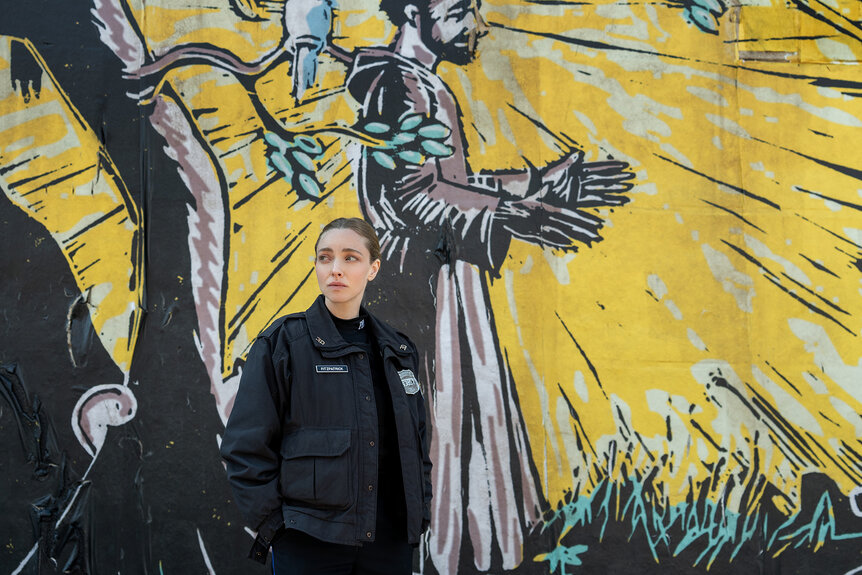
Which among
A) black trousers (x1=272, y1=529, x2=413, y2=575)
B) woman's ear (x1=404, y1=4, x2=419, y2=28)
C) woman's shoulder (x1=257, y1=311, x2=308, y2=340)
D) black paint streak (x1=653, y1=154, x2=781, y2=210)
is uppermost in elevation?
woman's ear (x1=404, y1=4, x2=419, y2=28)

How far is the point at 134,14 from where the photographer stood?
3891 mm

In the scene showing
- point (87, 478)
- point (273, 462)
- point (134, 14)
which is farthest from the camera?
point (134, 14)

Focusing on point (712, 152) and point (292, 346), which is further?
point (712, 152)

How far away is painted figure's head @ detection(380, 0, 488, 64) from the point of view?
395 cm

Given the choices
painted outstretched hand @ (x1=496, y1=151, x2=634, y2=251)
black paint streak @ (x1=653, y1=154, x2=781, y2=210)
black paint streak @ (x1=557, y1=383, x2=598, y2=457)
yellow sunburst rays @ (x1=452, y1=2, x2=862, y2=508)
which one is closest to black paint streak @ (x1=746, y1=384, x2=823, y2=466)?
yellow sunburst rays @ (x1=452, y1=2, x2=862, y2=508)

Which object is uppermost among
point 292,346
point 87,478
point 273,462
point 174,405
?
point 292,346

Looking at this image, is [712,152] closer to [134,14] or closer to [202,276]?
[202,276]

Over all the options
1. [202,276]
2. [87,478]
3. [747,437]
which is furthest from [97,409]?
[747,437]

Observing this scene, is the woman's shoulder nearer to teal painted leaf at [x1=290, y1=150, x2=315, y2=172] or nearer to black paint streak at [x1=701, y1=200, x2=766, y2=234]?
teal painted leaf at [x1=290, y1=150, x2=315, y2=172]

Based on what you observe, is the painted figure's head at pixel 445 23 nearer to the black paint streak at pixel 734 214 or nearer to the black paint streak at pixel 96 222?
the black paint streak at pixel 734 214

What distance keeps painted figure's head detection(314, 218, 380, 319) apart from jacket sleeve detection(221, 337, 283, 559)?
311mm

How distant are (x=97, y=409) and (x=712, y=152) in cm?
347

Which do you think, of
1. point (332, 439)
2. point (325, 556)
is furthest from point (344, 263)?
point (325, 556)

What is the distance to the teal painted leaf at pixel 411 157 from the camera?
153 inches
